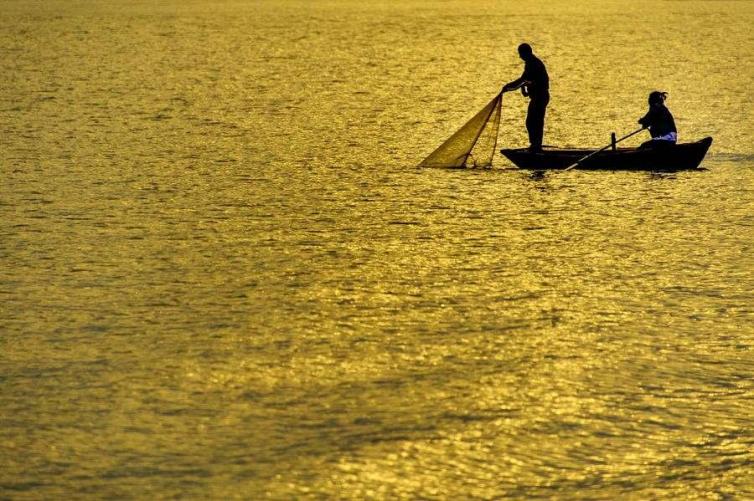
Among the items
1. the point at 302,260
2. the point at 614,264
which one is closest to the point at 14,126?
the point at 302,260

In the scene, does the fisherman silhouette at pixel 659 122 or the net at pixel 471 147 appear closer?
the fisherman silhouette at pixel 659 122

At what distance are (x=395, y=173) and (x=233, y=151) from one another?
282 centimetres

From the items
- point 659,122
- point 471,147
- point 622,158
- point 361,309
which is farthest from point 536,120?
point 361,309

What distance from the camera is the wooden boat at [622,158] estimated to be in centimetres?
1833

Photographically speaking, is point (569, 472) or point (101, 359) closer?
point (569, 472)

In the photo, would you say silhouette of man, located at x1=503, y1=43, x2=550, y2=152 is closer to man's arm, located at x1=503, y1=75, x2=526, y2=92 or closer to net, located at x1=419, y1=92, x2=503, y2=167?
man's arm, located at x1=503, y1=75, x2=526, y2=92

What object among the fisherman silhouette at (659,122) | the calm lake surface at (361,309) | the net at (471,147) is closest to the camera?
the calm lake surface at (361,309)

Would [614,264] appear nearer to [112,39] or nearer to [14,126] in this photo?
[14,126]

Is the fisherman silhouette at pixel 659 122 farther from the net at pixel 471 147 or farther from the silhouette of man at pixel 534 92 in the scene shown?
the net at pixel 471 147

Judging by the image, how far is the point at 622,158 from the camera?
18.5 m

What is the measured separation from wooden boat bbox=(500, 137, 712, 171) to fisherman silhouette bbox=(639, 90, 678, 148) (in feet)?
0.29

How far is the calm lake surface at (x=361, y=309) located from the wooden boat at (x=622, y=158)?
162mm

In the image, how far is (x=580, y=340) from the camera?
35.6 ft

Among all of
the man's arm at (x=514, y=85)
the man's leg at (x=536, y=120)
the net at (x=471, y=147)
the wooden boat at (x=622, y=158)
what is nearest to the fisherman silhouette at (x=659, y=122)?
the wooden boat at (x=622, y=158)
